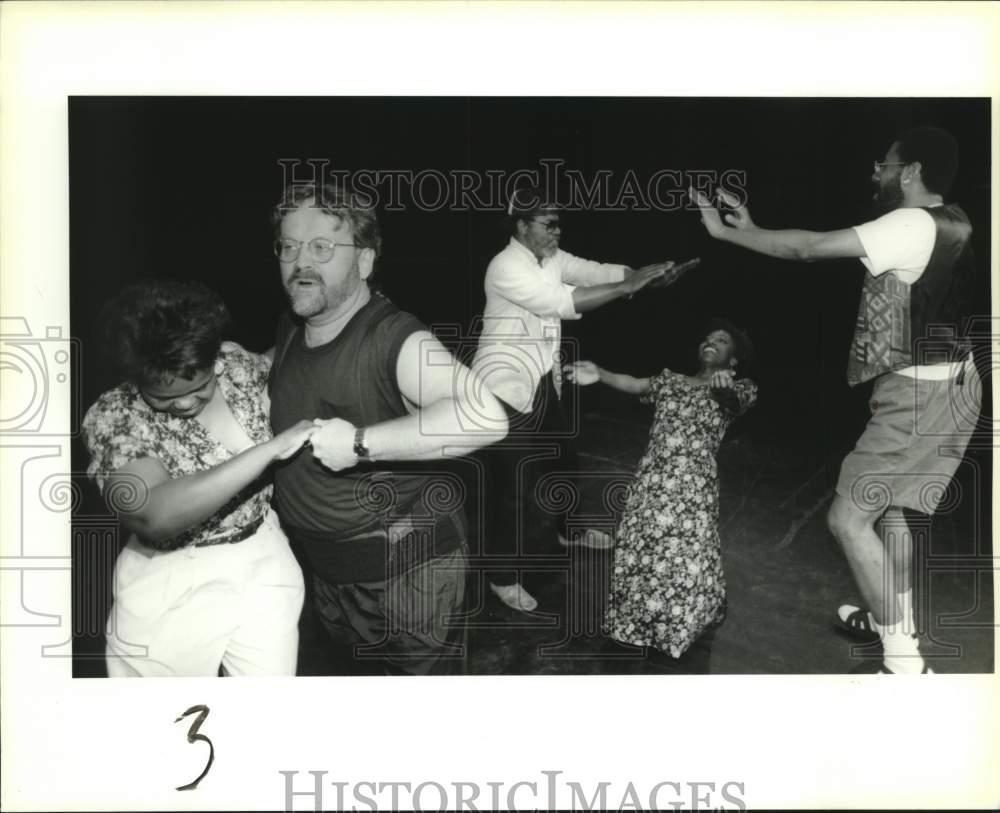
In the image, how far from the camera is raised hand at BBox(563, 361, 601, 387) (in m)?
3.55

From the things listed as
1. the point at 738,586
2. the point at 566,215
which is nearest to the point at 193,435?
the point at 566,215

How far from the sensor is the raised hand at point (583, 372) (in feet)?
11.7

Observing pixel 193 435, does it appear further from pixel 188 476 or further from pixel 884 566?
pixel 884 566

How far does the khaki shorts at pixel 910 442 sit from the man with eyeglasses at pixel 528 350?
0.87 m

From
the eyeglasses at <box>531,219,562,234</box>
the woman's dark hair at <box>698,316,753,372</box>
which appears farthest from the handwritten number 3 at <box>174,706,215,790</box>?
the woman's dark hair at <box>698,316,753,372</box>

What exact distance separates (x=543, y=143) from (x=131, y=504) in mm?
1809

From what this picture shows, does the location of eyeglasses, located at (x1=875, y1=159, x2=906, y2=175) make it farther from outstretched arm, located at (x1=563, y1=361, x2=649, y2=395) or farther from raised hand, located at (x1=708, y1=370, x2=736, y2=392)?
outstretched arm, located at (x1=563, y1=361, x2=649, y2=395)

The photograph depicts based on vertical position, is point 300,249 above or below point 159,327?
above

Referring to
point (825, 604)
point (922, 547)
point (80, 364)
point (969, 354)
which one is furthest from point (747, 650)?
point (80, 364)

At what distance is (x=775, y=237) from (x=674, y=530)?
1.05 meters

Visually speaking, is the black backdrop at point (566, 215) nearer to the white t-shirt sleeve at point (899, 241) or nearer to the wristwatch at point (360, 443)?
the white t-shirt sleeve at point (899, 241)

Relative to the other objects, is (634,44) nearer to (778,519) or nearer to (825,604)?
(778,519)

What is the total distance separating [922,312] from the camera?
362 cm

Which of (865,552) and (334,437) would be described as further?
(865,552)
